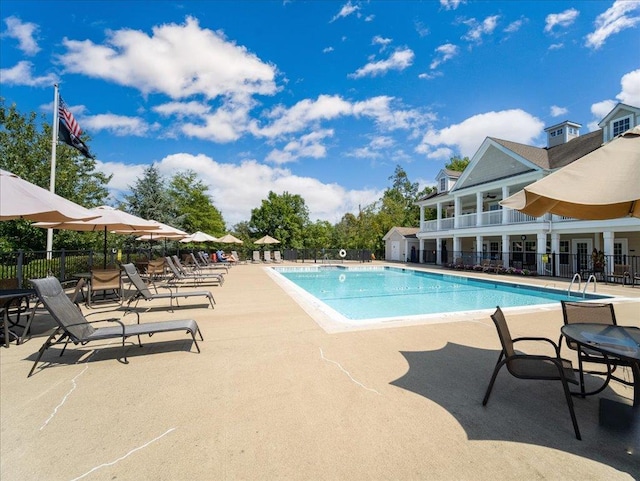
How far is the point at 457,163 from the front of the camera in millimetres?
44062

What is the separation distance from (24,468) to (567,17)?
17.7 m

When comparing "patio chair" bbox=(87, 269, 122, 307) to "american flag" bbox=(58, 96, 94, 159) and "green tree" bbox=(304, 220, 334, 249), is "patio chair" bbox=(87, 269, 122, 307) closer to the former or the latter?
"american flag" bbox=(58, 96, 94, 159)

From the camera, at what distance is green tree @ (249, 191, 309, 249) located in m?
42.8

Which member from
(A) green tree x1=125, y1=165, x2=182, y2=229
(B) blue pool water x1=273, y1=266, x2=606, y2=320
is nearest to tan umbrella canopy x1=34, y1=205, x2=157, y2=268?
(B) blue pool water x1=273, y1=266, x2=606, y2=320

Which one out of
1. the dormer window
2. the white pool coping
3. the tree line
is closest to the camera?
the white pool coping

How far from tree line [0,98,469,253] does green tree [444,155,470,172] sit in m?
0.14

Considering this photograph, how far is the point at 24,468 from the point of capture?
2.24m

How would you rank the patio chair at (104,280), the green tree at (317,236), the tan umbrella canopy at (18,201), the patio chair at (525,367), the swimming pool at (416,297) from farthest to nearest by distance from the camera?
the green tree at (317,236) → the swimming pool at (416,297) → the patio chair at (104,280) → the tan umbrella canopy at (18,201) → the patio chair at (525,367)

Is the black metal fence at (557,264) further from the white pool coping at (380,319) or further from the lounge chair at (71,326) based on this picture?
the lounge chair at (71,326)

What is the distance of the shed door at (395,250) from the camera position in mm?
33031

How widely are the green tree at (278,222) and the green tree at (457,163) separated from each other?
2435 cm

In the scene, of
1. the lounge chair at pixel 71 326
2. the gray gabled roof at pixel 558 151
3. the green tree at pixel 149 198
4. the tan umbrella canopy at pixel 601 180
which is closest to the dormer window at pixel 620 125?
the gray gabled roof at pixel 558 151

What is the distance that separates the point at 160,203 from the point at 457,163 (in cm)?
3995

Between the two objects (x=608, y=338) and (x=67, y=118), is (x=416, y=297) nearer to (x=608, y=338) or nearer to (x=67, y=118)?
(x=608, y=338)
